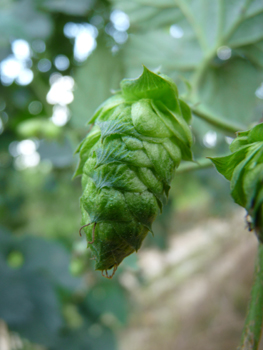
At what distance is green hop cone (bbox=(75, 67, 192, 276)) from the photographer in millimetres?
335

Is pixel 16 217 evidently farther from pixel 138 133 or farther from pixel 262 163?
pixel 262 163

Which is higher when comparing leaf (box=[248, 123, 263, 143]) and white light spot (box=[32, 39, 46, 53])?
leaf (box=[248, 123, 263, 143])

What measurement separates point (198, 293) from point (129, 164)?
3.79 meters

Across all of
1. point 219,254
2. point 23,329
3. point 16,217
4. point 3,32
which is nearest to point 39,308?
point 23,329

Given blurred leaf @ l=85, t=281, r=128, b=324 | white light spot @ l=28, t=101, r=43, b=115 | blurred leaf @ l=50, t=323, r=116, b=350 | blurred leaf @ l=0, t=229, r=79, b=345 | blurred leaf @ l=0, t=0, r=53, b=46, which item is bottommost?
blurred leaf @ l=50, t=323, r=116, b=350

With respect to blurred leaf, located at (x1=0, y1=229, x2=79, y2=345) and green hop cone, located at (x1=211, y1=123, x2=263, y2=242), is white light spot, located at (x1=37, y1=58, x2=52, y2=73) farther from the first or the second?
green hop cone, located at (x1=211, y1=123, x2=263, y2=242)

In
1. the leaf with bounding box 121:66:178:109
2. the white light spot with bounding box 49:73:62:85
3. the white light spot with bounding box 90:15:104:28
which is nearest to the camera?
the leaf with bounding box 121:66:178:109

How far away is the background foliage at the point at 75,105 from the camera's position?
84 centimetres

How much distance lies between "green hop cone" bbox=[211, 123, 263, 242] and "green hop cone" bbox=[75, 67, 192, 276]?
7cm

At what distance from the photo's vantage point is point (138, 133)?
1.19ft

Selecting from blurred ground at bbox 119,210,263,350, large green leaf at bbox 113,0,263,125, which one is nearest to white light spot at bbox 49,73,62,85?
large green leaf at bbox 113,0,263,125

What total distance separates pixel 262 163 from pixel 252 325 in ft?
0.62

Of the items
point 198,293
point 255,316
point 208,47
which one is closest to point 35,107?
point 208,47

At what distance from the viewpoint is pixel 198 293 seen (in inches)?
148
